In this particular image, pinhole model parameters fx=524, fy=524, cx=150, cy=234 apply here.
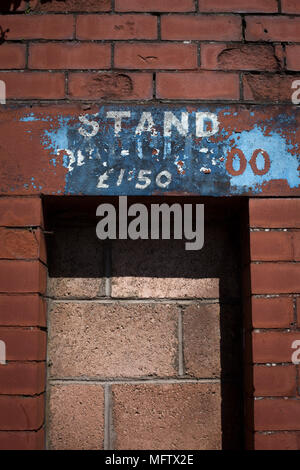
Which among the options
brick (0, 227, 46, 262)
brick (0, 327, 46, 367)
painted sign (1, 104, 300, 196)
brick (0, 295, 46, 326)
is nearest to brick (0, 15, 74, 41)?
painted sign (1, 104, 300, 196)

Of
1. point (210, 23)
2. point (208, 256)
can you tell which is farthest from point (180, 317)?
point (210, 23)

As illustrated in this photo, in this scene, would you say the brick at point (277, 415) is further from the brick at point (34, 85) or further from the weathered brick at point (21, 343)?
the brick at point (34, 85)

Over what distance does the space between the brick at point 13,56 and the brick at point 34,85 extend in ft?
0.10

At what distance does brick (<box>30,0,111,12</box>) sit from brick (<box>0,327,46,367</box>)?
1120mm

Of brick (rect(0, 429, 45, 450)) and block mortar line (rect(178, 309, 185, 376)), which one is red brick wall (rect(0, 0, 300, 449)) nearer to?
brick (rect(0, 429, 45, 450))

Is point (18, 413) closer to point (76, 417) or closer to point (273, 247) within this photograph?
point (76, 417)

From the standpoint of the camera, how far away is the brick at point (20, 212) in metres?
1.75

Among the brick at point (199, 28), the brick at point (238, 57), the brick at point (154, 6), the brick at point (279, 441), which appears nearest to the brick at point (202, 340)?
the brick at point (279, 441)

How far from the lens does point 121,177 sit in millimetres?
1778

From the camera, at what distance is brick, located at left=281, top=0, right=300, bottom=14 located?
6.09 ft

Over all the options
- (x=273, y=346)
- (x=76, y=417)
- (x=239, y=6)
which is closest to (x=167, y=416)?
(x=76, y=417)

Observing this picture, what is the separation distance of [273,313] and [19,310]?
32.8 inches

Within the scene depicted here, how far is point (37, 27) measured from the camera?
1838 millimetres

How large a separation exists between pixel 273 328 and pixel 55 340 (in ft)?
2.53
